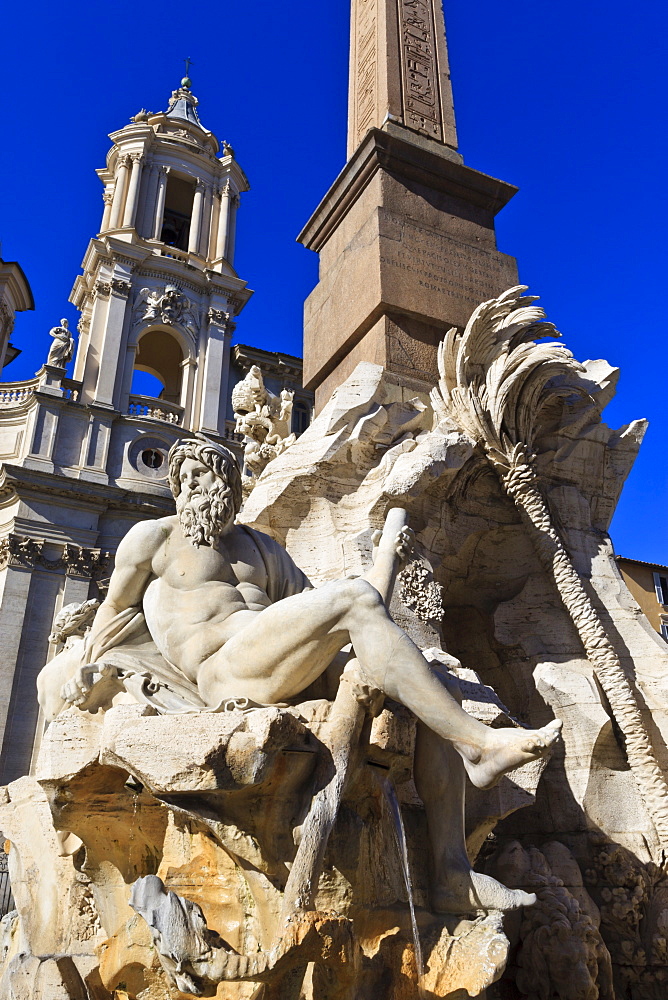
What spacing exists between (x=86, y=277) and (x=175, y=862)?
81.8 feet

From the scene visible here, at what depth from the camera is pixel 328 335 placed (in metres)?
7.43

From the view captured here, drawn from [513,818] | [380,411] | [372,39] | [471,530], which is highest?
[372,39]

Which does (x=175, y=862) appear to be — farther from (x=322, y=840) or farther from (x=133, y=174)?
(x=133, y=174)

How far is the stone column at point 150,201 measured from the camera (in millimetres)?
26688

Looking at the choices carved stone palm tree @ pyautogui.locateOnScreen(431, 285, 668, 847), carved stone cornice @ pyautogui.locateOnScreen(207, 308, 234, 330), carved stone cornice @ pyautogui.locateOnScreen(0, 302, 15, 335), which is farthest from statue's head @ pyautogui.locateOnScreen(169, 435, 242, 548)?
carved stone cornice @ pyautogui.locateOnScreen(0, 302, 15, 335)

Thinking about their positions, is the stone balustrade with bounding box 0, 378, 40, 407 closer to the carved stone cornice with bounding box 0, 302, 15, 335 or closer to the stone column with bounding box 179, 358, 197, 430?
the carved stone cornice with bounding box 0, 302, 15, 335

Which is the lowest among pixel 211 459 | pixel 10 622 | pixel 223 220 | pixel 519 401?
pixel 211 459

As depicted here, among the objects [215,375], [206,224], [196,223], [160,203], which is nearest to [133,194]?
[160,203]

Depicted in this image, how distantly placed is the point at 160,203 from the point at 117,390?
7.06m

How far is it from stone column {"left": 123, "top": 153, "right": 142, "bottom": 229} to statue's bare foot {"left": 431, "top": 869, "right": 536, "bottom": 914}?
1000 inches

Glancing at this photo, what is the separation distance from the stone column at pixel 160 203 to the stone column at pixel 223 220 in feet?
6.15

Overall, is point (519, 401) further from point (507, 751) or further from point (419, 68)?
point (419, 68)

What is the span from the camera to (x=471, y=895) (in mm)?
3469

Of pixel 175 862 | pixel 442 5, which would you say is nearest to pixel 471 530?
pixel 175 862
